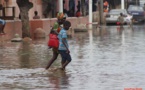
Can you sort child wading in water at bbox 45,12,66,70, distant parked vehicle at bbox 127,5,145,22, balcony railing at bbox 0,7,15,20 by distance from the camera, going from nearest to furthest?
child wading in water at bbox 45,12,66,70 < balcony railing at bbox 0,7,15,20 < distant parked vehicle at bbox 127,5,145,22

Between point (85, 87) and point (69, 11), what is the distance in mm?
39134

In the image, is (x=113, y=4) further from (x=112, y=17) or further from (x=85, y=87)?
(x=85, y=87)

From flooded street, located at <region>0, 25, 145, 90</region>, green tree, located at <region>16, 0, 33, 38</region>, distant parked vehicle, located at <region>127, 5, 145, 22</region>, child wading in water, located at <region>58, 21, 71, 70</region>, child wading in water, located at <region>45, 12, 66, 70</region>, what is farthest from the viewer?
distant parked vehicle, located at <region>127, 5, 145, 22</region>

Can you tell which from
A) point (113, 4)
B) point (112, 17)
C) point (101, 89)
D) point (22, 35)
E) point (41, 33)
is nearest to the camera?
point (101, 89)

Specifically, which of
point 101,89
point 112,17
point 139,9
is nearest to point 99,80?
point 101,89

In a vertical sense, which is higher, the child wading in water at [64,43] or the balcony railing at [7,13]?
the balcony railing at [7,13]

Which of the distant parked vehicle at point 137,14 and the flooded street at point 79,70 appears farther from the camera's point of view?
the distant parked vehicle at point 137,14

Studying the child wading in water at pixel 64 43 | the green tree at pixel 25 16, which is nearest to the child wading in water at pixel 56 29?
the child wading in water at pixel 64 43

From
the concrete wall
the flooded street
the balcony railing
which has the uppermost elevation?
the balcony railing

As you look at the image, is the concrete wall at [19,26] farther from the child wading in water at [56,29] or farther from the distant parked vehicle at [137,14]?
the distant parked vehicle at [137,14]

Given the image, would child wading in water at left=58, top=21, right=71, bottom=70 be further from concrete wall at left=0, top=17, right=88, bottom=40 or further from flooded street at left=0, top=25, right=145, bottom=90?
concrete wall at left=0, top=17, right=88, bottom=40

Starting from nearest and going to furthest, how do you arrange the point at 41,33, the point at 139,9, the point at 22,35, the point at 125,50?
the point at 125,50 < the point at 22,35 < the point at 41,33 < the point at 139,9

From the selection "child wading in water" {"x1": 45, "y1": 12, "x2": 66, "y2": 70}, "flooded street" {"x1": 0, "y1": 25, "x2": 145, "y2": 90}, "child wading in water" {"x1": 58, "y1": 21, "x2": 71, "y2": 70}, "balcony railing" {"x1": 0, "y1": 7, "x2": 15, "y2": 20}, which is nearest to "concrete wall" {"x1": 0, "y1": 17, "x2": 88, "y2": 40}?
"balcony railing" {"x1": 0, "y1": 7, "x2": 15, "y2": 20}

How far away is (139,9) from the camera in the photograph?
55625 millimetres
